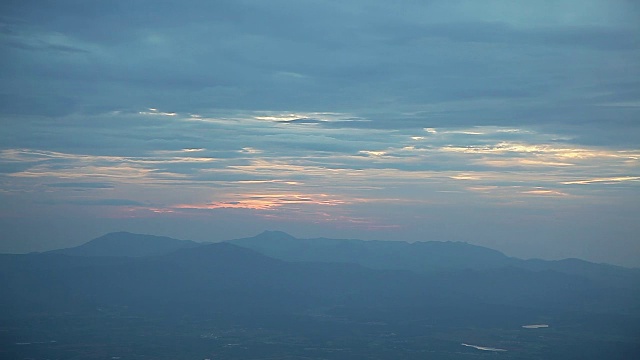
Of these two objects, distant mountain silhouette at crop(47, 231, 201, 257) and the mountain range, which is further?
distant mountain silhouette at crop(47, 231, 201, 257)

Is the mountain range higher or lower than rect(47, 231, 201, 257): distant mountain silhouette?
lower

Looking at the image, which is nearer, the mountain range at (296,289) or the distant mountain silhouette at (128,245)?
the mountain range at (296,289)

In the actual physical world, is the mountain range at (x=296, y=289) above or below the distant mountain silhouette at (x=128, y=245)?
below

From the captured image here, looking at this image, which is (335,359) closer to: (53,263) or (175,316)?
(175,316)

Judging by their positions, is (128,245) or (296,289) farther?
(128,245)

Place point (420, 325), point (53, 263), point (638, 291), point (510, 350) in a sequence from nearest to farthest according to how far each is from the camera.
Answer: point (510, 350)
point (420, 325)
point (638, 291)
point (53, 263)

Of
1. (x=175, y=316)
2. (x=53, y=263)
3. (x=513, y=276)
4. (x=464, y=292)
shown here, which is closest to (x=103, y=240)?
(x=53, y=263)

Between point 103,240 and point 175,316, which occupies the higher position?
point 103,240

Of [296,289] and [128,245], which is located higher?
[128,245]
